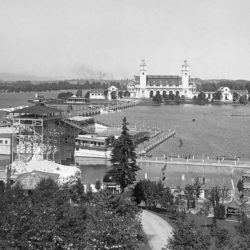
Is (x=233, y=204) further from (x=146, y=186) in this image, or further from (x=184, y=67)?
(x=184, y=67)

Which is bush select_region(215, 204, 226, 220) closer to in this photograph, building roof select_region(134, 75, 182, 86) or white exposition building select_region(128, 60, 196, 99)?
white exposition building select_region(128, 60, 196, 99)

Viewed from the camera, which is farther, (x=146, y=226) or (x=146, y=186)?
(x=146, y=186)

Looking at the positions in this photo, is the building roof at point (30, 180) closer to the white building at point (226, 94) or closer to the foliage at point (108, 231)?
the foliage at point (108, 231)

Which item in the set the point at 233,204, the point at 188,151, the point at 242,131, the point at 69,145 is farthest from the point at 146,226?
the point at 242,131

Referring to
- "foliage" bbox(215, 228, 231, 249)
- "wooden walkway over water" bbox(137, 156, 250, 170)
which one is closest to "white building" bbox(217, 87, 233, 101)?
"wooden walkway over water" bbox(137, 156, 250, 170)

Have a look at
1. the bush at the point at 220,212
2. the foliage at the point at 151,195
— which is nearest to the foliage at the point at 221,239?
the bush at the point at 220,212

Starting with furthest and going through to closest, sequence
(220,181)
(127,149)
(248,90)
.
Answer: (248,90) < (220,181) < (127,149)
